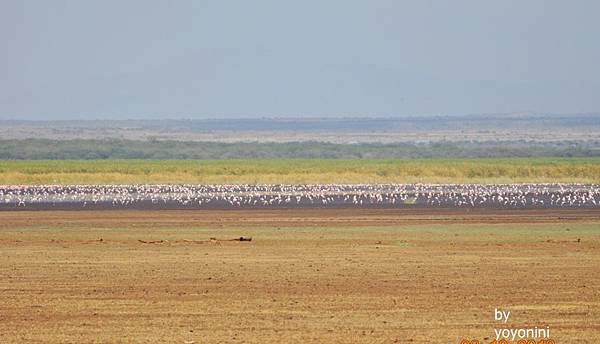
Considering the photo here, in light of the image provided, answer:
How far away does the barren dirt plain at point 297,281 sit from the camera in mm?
16516

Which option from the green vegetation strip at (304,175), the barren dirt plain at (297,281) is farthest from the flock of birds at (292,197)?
the barren dirt plain at (297,281)

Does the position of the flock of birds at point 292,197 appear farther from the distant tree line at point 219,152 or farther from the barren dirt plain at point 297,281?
the distant tree line at point 219,152

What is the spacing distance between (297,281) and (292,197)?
3404cm

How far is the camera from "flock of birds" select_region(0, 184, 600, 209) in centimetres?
4962

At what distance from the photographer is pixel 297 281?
21.9 metres

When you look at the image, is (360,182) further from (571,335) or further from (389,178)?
(571,335)

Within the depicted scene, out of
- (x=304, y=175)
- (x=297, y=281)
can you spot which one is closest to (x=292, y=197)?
(x=304, y=175)

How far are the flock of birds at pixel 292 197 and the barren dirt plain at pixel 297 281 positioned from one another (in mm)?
11802

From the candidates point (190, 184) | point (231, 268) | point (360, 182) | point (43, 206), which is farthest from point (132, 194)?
point (231, 268)

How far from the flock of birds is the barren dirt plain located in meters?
11.8

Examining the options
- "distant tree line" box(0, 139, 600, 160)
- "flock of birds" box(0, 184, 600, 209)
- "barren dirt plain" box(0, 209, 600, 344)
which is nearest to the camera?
"barren dirt plain" box(0, 209, 600, 344)

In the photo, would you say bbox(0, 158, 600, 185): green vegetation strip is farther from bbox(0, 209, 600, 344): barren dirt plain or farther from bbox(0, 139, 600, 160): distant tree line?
bbox(0, 139, 600, 160): distant tree line

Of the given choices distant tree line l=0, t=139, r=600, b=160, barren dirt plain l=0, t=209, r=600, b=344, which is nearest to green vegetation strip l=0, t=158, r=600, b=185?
barren dirt plain l=0, t=209, r=600, b=344

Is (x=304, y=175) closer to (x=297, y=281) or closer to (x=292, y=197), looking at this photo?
(x=292, y=197)
